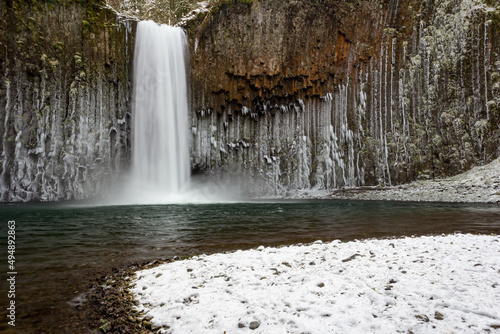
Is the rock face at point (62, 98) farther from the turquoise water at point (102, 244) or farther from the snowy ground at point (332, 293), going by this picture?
the snowy ground at point (332, 293)

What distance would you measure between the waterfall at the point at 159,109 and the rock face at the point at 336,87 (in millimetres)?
2192

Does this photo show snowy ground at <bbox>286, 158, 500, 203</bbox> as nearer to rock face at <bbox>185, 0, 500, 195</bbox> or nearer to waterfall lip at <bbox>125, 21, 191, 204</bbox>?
rock face at <bbox>185, 0, 500, 195</bbox>

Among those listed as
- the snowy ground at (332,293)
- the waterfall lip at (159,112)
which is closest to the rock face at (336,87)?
the waterfall lip at (159,112)

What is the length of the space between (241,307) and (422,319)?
2130 millimetres

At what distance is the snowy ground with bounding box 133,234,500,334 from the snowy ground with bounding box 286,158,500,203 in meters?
20.1

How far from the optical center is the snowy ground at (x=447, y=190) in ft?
72.5

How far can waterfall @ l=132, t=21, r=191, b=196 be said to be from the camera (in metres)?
32.0

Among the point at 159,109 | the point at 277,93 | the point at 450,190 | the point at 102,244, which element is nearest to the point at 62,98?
the point at 159,109

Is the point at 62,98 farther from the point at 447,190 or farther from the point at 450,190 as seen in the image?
the point at 450,190

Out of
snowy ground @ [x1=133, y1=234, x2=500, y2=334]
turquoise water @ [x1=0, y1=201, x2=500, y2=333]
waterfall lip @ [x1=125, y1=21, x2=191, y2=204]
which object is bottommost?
turquoise water @ [x1=0, y1=201, x2=500, y2=333]

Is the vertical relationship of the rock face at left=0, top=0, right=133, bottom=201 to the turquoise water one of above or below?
above

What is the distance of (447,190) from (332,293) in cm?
2617

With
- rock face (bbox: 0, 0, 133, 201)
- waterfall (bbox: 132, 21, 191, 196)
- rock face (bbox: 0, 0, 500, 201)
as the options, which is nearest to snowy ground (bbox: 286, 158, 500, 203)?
rock face (bbox: 0, 0, 500, 201)

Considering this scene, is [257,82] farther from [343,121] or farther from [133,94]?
[133,94]
